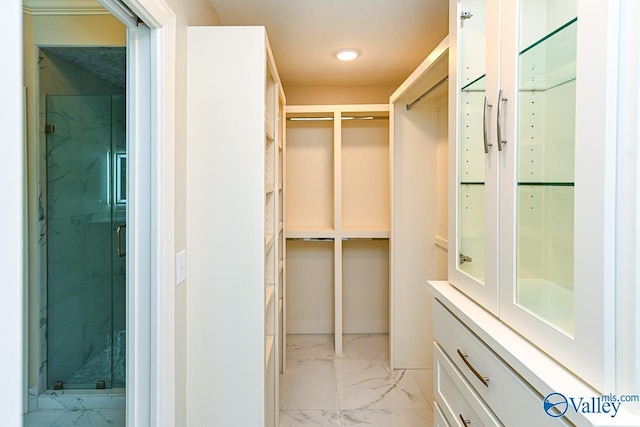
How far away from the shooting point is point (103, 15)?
4.19 ft

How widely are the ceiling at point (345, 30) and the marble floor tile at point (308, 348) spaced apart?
7.97 feet

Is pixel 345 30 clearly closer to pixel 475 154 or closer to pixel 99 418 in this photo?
pixel 475 154

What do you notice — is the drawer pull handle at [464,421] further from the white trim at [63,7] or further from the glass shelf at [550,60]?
the white trim at [63,7]

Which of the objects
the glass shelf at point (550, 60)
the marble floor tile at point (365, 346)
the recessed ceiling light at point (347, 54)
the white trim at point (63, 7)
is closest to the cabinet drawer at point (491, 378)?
the glass shelf at point (550, 60)

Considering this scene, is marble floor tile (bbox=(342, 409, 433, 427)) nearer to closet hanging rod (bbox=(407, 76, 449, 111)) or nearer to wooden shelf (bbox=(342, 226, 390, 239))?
wooden shelf (bbox=(342, 226, 390, 239))

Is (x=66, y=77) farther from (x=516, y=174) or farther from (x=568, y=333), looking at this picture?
(x=568, y=333)

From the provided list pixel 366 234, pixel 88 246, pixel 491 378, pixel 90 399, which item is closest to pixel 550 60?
pixel 491 378

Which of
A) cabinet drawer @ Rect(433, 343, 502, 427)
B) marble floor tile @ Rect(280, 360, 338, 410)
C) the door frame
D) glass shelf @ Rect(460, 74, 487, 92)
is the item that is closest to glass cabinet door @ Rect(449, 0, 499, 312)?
→ glass shelf @ Rect(460, 74, 487, 92)

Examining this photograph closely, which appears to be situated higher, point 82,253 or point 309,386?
point 82,253

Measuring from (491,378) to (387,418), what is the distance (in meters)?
1.49

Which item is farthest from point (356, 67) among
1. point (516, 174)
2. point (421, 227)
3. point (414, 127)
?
point (516, 174)

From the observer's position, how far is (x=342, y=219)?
3.56 m
